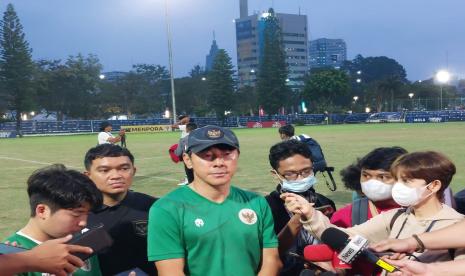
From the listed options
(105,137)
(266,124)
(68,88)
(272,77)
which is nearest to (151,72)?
(68,88)

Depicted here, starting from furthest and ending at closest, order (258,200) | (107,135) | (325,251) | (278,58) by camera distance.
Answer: (278,58)
(107,135)
(258,200)
(325,251)

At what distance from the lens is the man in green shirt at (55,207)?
2.88m

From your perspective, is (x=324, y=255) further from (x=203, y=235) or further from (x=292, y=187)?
(x=292, y=187)

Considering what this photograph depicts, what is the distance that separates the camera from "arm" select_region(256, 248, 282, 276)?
2994 mm

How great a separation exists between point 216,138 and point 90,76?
87.0 meters

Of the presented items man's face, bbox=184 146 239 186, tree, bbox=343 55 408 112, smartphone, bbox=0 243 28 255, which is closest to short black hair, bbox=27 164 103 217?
smartphone, bbox=0 243 28 255

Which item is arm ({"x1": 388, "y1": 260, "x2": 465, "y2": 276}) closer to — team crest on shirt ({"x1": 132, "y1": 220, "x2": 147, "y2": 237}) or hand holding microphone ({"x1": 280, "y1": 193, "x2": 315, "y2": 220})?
hand holding microphone ({"x1": 280, "y1": 193, "x2": 315, "y2": 220})

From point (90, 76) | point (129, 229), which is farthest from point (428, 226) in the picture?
point (90, 76)

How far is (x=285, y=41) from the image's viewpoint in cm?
16538

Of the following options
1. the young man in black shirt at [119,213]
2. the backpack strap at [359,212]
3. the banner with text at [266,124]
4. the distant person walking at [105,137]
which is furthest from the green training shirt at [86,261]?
the banner with text at [266,124]

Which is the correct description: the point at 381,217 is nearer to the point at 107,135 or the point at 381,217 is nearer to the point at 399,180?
the point at 399,180

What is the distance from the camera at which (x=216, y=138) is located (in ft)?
9.90

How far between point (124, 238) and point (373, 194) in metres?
1.94

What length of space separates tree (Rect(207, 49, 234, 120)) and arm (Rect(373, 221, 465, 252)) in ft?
251
